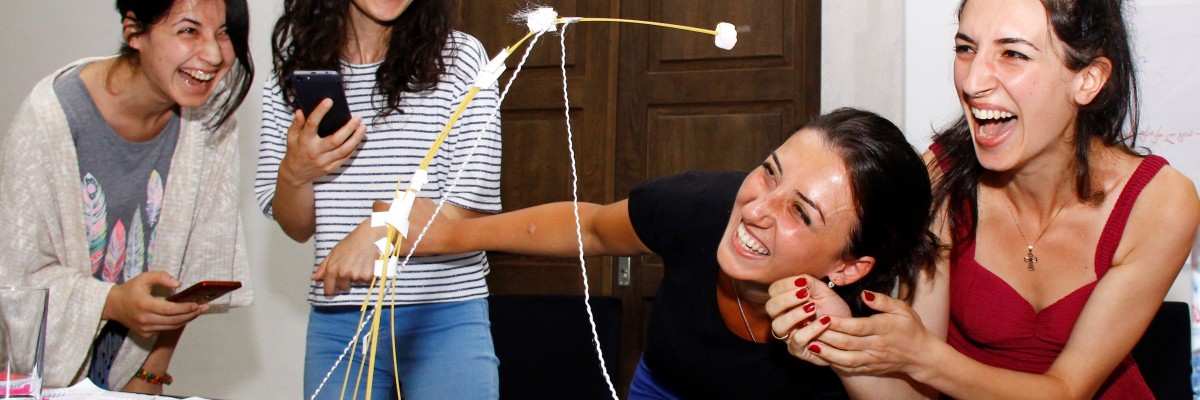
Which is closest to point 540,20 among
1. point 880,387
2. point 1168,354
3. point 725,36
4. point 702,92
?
point 725,36

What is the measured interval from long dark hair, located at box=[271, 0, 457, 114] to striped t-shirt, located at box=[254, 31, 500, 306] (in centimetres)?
2

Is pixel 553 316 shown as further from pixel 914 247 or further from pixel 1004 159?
pixel 1004 159

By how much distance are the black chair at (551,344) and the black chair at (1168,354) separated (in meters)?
0.97

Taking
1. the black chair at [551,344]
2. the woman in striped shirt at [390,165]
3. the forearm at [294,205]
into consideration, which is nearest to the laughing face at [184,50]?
the woman in striped shirt at [390,165]

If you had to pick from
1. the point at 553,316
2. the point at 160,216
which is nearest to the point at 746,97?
the point at 553,316

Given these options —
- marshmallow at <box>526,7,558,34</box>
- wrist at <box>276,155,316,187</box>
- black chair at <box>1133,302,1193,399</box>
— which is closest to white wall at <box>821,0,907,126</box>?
black chair at <box>1133,302,1193,399</box>

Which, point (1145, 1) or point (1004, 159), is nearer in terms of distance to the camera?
point (1004, 159)

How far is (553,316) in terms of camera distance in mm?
2059

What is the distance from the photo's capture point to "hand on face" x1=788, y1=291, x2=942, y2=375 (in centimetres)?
120

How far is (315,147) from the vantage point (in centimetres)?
148

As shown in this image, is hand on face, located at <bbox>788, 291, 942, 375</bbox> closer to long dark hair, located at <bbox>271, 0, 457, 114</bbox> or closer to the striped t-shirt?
the striped t-shirt

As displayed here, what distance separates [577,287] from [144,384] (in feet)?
6.11

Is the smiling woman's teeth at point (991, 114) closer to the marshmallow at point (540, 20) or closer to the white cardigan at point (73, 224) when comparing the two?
the marshmallow at point (540, 20)

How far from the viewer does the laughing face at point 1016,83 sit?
1.36 meters
